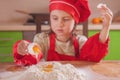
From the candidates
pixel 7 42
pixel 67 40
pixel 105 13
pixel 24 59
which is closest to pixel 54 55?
pixel 67 40

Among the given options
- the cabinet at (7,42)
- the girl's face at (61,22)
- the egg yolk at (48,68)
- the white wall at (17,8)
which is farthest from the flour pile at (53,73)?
the white wall at (17,8)

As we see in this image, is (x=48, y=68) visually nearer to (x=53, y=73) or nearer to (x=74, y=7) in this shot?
(x=53, y=73)

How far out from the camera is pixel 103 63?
3.17 ft

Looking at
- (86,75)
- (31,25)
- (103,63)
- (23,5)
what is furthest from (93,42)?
(23,5)

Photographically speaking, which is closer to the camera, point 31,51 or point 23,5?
point 31,51

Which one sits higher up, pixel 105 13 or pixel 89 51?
pixel 105 13

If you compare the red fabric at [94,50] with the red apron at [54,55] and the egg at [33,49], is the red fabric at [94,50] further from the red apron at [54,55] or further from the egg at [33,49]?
the egg at [33,49]

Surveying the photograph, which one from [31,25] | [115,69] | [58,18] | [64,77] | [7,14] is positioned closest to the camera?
[64,77]

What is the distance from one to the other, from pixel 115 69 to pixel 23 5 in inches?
69.1

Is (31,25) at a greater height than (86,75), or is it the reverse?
(31,25)

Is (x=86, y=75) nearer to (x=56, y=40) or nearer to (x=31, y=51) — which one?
(x=31, y=51)

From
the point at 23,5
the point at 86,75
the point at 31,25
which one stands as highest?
the point at 23,5

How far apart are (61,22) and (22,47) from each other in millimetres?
206

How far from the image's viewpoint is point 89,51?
106 cm
